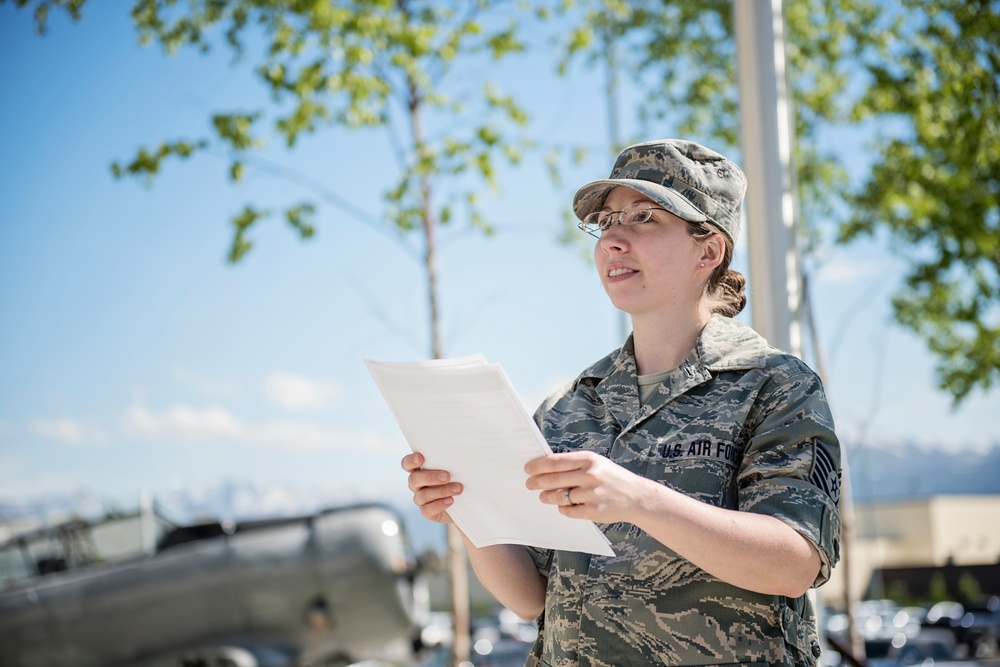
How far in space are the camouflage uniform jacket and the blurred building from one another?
3.30 metres

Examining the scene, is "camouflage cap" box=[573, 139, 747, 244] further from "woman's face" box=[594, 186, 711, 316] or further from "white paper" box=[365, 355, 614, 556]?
"white paper" box=[365, 355, 614, 556]

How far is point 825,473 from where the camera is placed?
1.14 m

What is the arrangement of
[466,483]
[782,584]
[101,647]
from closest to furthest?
[782,584] < [466,483] < [101,647]

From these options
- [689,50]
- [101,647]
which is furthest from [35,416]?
[689,50]

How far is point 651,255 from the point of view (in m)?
1.30

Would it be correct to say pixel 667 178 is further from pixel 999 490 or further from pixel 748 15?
pixel 999 490

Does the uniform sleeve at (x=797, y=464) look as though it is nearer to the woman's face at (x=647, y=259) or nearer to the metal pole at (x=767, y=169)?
the woman's face at (x=647, y=259)

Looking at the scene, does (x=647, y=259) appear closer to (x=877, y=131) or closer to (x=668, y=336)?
(x=668, y=336)

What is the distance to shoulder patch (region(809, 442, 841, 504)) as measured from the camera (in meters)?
1.13

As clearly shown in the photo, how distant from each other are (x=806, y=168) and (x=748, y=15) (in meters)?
3.92

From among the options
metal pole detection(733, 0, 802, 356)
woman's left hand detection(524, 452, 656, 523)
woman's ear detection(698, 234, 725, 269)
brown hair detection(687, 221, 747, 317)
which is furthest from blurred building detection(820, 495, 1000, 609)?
woman's left hand detection(524, 452, 656, 523)

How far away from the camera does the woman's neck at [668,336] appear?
4.49ft

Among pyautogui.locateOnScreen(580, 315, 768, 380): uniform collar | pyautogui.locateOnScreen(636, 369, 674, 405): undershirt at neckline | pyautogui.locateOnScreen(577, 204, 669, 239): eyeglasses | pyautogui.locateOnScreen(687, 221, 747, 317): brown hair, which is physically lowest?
pyautogui.locateOnScreen(636, 369, 674, 405): undershirt at neckline

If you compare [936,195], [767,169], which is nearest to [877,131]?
[936,195]
